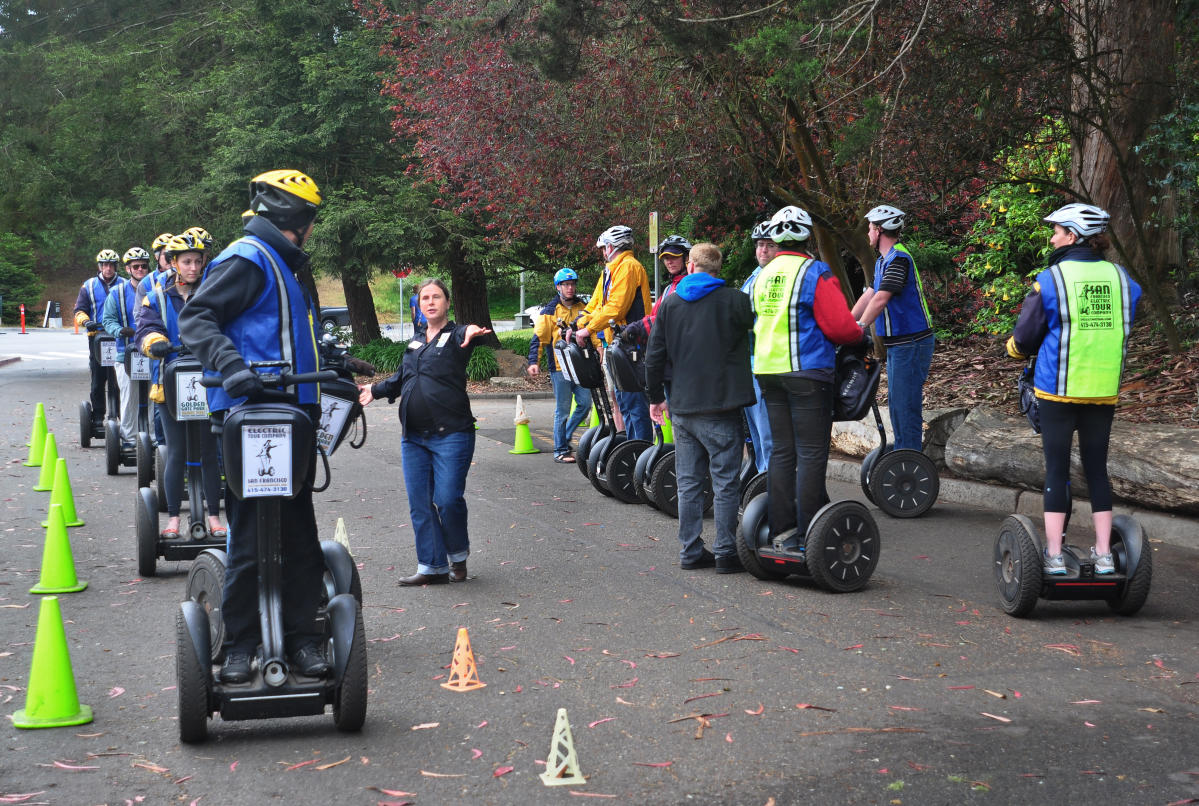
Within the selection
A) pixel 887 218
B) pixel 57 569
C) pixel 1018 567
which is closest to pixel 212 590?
pixel 57 569

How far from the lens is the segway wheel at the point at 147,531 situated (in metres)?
8.14

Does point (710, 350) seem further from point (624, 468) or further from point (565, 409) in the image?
point (565, 409)

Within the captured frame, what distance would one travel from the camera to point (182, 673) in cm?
484

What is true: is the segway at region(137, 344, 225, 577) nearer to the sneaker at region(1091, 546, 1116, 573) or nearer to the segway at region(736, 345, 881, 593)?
the segway at region(736, 345, 881, 593)

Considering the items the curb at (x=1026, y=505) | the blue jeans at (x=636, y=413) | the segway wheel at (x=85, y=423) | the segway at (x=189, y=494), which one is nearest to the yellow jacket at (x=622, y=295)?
the blue jeans at (x=636, y=413)

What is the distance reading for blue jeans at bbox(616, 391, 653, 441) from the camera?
36.3 ft

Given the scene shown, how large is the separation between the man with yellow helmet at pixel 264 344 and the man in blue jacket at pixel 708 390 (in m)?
3.40

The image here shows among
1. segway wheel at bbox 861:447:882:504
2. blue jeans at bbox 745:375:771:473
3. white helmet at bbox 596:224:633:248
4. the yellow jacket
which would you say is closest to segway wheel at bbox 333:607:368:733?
blue jeans at bbox 745:375:771:473

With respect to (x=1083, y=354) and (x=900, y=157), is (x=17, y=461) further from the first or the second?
(x=1083, y=354)

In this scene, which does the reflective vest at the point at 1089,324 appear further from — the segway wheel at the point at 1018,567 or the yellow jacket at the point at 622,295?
the yellow jacket at the point at 622,295

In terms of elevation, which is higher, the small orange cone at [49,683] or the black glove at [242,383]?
the black glove at [242,383]

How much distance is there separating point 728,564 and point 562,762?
3.67 metres

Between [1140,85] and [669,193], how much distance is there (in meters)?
5.73

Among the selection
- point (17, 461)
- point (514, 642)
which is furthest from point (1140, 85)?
point (17, 461)
